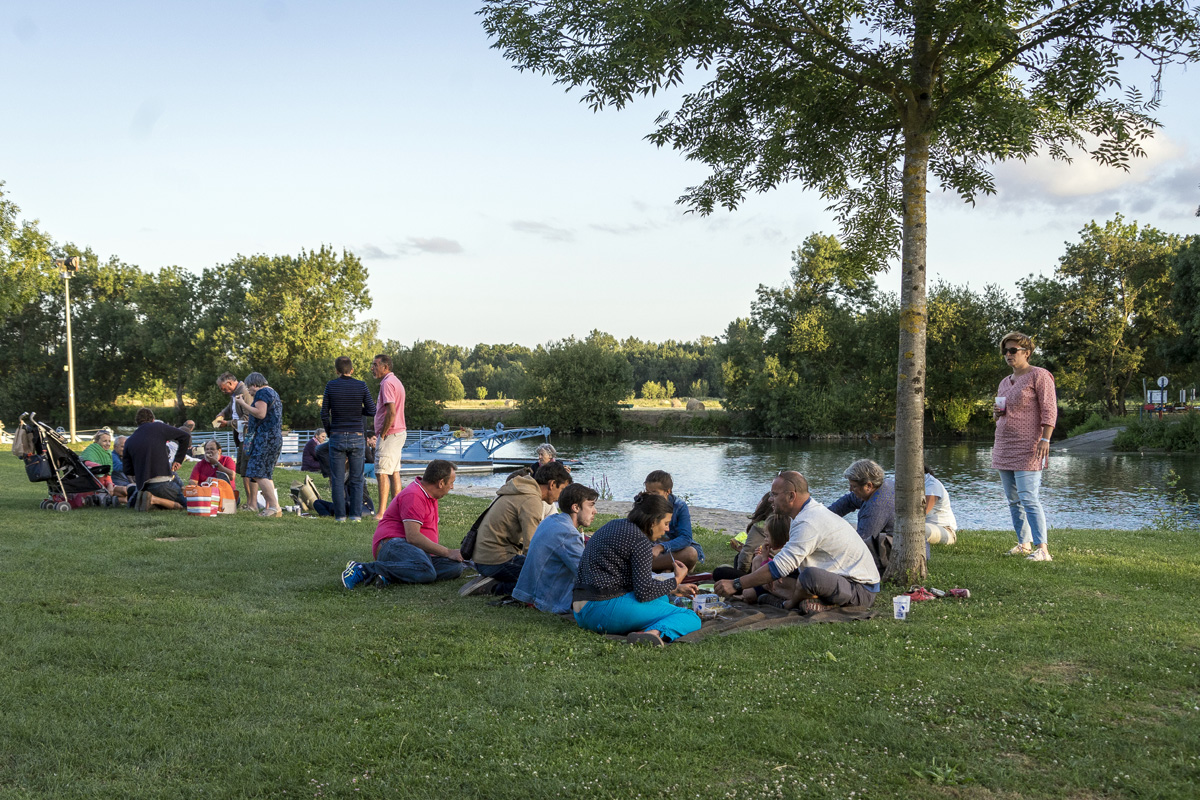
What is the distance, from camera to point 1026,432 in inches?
307

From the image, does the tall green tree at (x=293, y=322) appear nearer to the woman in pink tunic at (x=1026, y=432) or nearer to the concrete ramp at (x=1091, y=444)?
the concrete ramp at (x=1091, y=444)

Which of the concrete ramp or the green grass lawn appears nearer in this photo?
the green grass lawn

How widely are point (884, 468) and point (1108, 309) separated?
26920 mm

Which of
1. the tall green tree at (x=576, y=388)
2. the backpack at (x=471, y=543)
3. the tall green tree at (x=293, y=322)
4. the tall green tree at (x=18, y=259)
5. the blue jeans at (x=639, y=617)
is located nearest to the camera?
the blue jeans at (x=639, y=617)

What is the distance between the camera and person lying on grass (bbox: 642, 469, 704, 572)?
284 inches

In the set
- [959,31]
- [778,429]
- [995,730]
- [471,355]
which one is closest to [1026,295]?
[778,429]

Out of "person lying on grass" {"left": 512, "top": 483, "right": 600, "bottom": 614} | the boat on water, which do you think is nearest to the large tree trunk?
"person lying on grass" {"left": 512, "top": 483, "right": 600, "bottom": 614}

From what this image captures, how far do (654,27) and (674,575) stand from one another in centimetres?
434

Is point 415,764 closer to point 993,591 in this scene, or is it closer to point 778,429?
point 993,591

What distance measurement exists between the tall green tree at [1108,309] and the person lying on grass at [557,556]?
156 ft

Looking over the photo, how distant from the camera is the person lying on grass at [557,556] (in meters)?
6.02

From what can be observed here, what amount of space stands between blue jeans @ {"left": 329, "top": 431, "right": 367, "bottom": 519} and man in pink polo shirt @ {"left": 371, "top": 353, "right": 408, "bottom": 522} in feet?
0.86

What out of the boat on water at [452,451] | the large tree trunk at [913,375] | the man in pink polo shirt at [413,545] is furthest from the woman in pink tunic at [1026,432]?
the boat on water at [452,451]

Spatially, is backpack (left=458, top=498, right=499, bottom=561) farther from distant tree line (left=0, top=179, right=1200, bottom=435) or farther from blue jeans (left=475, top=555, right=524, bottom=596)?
distant tree line (left=0, top=179, right=1200, bottom=435)
